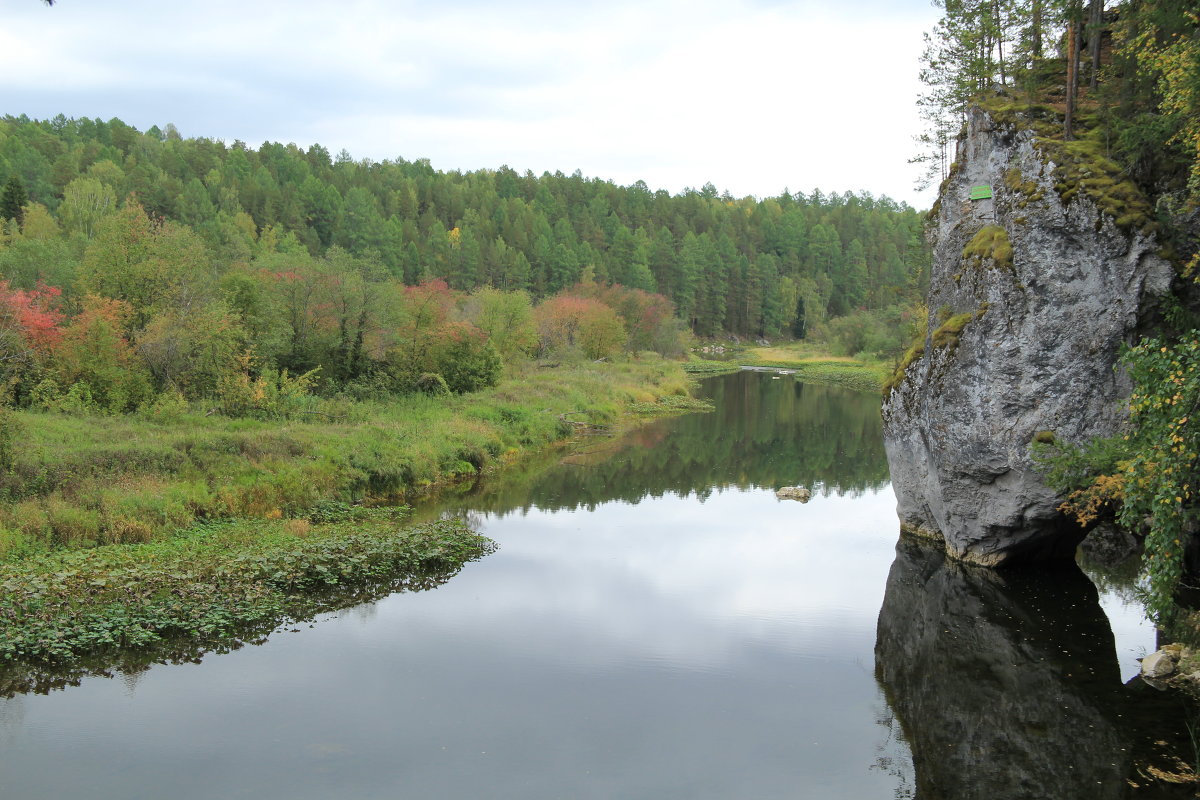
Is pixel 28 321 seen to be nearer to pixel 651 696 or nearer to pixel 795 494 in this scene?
pixel 651 696

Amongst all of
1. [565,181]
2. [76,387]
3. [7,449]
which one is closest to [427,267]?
[565,181]

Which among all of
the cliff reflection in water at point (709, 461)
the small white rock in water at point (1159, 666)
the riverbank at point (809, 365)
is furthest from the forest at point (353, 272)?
the small white rock in water at point (1159, 666)

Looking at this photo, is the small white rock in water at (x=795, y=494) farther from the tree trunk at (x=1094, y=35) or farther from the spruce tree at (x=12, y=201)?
the spruce tree at (x=12, y=201)

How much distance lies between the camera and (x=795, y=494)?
31.1m

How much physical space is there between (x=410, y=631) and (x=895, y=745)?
30.6 feet

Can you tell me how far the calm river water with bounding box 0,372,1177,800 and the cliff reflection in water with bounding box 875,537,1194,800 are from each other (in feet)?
0.16

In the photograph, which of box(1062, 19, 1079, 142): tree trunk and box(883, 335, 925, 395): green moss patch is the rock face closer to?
Result: box(883, 335, 925, 395): green moss patch

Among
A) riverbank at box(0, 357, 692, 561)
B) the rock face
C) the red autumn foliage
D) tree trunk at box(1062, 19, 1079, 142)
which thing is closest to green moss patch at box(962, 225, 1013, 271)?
the rock face

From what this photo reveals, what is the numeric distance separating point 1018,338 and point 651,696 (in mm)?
11452

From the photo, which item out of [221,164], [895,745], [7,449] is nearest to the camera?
[895,745]

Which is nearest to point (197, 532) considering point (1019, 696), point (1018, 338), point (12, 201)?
point (1019, 696)

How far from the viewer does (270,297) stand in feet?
123

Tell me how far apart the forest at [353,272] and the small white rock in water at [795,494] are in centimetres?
1794

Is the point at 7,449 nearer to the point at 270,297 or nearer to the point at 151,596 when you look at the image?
the point at 151,596
